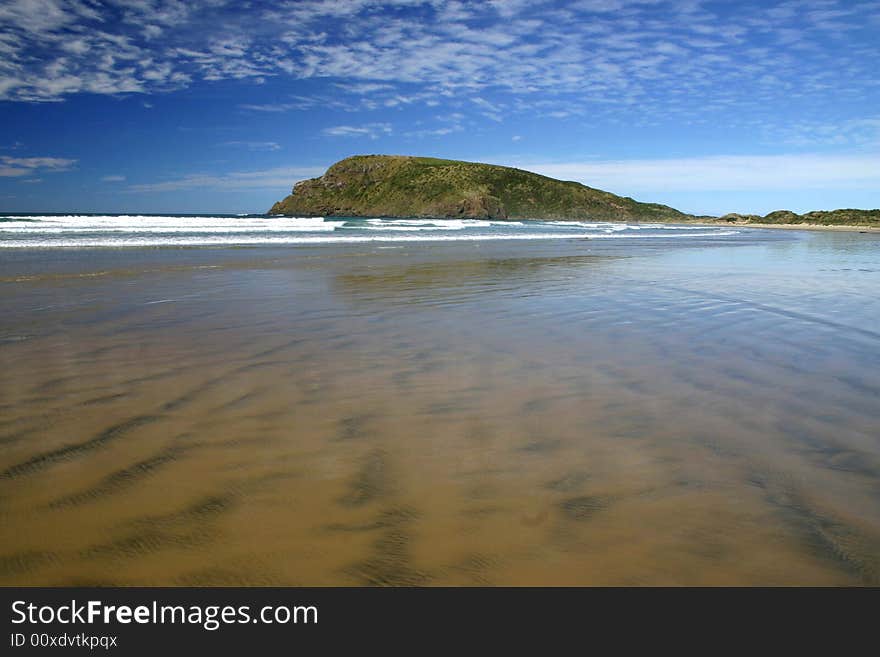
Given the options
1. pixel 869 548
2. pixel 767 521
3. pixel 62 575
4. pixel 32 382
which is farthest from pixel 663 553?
pixel 32 382

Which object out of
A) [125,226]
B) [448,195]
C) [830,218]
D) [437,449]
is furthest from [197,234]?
[448,195]

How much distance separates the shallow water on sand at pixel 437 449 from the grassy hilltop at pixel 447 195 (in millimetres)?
112221

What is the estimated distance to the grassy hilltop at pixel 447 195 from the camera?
125688 millimetres

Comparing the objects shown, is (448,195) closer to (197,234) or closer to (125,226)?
(125,226)

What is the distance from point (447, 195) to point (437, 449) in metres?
128

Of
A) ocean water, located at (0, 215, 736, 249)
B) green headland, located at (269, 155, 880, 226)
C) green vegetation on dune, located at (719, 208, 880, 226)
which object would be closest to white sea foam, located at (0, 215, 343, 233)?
ocean water, located at (0, 215, 736, 249)

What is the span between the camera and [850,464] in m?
2.62

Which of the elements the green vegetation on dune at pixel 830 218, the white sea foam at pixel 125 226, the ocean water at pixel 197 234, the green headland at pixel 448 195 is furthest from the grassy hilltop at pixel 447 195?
the white sea foam at pixel 125 226

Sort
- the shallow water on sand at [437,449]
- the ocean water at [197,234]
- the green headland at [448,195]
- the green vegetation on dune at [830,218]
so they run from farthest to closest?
1. the green headland at [448,195]
2. the green vegetation on dune at [830,218]
3. the ocean water at [197,234]
4. the shallow water on sand at [437,449]

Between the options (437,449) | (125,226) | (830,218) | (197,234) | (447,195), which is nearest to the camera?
(437,449)

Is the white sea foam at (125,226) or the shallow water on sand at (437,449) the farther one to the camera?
the white sea foam at (125,226)

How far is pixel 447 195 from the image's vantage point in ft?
414

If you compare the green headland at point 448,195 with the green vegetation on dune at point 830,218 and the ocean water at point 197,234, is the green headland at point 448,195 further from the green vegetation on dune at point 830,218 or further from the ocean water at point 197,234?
the ocean water at point 197,234

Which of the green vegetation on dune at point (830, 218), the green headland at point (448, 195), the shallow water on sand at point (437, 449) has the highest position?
the green headland at point (448, 195)
